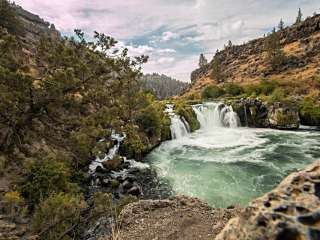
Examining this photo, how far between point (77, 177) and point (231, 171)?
9.85m

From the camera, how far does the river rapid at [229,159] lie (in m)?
14.9

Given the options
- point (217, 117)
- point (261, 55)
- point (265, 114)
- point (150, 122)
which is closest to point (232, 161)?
point (150, 122)

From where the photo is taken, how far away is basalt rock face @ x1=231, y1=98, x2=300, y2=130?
32.1 meters

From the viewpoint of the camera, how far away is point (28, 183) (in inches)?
423

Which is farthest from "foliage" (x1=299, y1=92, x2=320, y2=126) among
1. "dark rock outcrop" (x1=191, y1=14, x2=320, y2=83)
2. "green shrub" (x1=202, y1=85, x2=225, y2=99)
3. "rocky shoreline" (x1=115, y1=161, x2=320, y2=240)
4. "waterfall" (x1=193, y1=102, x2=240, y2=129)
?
"rocky shoreline" (x1=115, y1=161, x2=320, y2=240)

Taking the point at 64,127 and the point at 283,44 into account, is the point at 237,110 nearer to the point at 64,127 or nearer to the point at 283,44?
the point at 64,127

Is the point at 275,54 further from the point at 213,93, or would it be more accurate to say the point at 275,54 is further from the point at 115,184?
the point at 115,184

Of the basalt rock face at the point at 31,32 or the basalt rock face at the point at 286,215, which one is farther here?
the basalt rock face at the point at 31,32

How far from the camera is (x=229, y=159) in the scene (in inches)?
813

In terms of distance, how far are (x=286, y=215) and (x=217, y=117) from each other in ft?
114

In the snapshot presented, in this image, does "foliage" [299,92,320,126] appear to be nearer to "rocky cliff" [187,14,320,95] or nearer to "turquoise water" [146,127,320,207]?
"turquoise water" [146,127,320,207]

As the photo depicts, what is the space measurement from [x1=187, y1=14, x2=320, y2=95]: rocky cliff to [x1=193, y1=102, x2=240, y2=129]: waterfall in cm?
1657

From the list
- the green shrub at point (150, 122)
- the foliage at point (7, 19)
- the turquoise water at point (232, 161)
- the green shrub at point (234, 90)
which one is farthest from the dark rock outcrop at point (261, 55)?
the foliage at point (7, 19)

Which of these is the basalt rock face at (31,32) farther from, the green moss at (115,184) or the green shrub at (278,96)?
the green shrub at (278,96)
